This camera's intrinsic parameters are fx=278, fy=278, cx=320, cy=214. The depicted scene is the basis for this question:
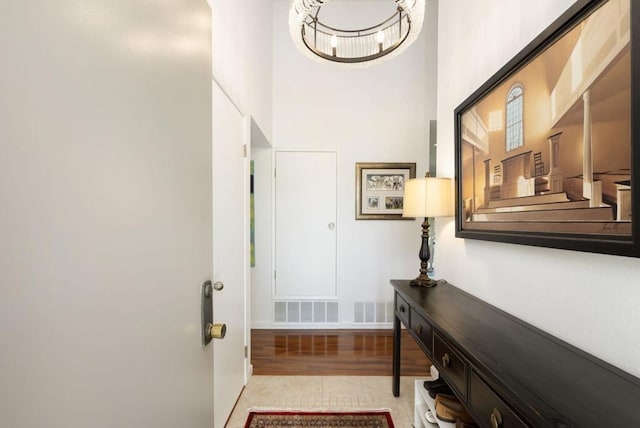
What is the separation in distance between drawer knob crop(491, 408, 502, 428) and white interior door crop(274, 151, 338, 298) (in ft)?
7.77

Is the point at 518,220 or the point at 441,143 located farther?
the point at 441,143

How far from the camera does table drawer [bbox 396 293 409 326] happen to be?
Result: 5.58ft

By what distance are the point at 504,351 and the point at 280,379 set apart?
1.75 meters

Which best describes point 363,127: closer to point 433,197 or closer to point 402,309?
point 433,197

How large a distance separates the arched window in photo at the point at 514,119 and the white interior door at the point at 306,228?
2.01 meters

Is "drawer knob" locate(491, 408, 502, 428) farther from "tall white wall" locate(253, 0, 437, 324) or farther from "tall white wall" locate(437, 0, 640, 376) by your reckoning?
"tall white wall" locate(253, 0, 437, 324)

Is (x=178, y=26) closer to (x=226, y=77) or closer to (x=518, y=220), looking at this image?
(x=226, y=77)

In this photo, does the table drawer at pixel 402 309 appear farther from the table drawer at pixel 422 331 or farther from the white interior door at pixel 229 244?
the white interior door at pixel 229 244

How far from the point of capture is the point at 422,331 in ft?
4.69

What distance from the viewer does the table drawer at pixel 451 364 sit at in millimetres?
1009

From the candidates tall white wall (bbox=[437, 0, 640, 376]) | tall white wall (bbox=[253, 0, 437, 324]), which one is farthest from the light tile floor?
tall white wall (bbox=[253, 0, 437, 324])

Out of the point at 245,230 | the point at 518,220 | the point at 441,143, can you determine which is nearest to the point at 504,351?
the point at 518,220

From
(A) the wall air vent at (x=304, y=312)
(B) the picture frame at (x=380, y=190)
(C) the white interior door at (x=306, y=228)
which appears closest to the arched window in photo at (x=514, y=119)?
(B) the picture frame at (x=380, y=190)

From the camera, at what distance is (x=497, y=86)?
1.35 meters
